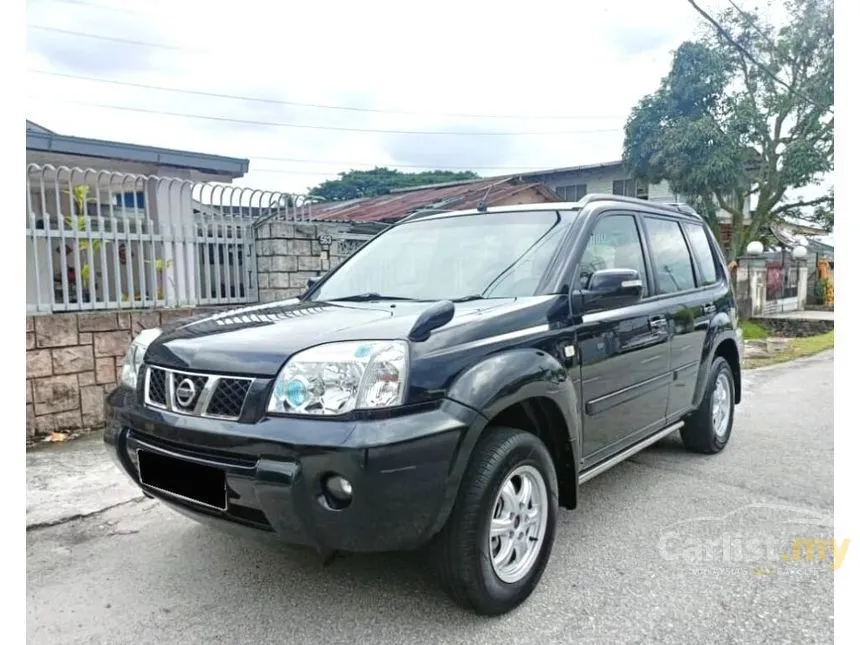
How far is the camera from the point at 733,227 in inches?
793

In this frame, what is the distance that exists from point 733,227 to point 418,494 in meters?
20.7

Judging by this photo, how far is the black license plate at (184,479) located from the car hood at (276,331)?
0.37 metres

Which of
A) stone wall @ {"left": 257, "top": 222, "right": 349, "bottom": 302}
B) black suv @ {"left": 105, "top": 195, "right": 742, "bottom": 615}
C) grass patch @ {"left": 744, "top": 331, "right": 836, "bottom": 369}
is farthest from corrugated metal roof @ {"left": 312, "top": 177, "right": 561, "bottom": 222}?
black suv @ {"left": 105, "top": 195, "right": 742, "bottom": 615}

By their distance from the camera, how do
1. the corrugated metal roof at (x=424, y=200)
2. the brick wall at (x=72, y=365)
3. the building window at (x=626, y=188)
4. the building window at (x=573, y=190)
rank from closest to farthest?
the brick wall at (x=72, y=365), the corrugated metal roof at (x=424, y=200), the building window at (x=626, y=188), the building window at (x=573, y=190)

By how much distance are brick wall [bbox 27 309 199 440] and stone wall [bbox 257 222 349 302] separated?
56.1 inches

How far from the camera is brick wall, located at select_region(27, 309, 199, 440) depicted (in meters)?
5.05

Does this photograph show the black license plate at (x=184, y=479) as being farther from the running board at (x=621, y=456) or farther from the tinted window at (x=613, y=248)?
the tinted window at (x=613, y=248)

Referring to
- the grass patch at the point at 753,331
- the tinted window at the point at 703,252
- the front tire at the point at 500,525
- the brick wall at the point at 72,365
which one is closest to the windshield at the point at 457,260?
the front tire at the point at 500,525

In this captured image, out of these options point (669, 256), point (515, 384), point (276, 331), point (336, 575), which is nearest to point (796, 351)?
point (669, 256)

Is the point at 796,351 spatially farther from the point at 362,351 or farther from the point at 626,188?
the point at 626,188

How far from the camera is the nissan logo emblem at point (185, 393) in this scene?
8.11 ft

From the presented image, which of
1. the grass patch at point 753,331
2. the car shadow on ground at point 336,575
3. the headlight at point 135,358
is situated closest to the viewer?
the car shadow on ground at point 336,575
